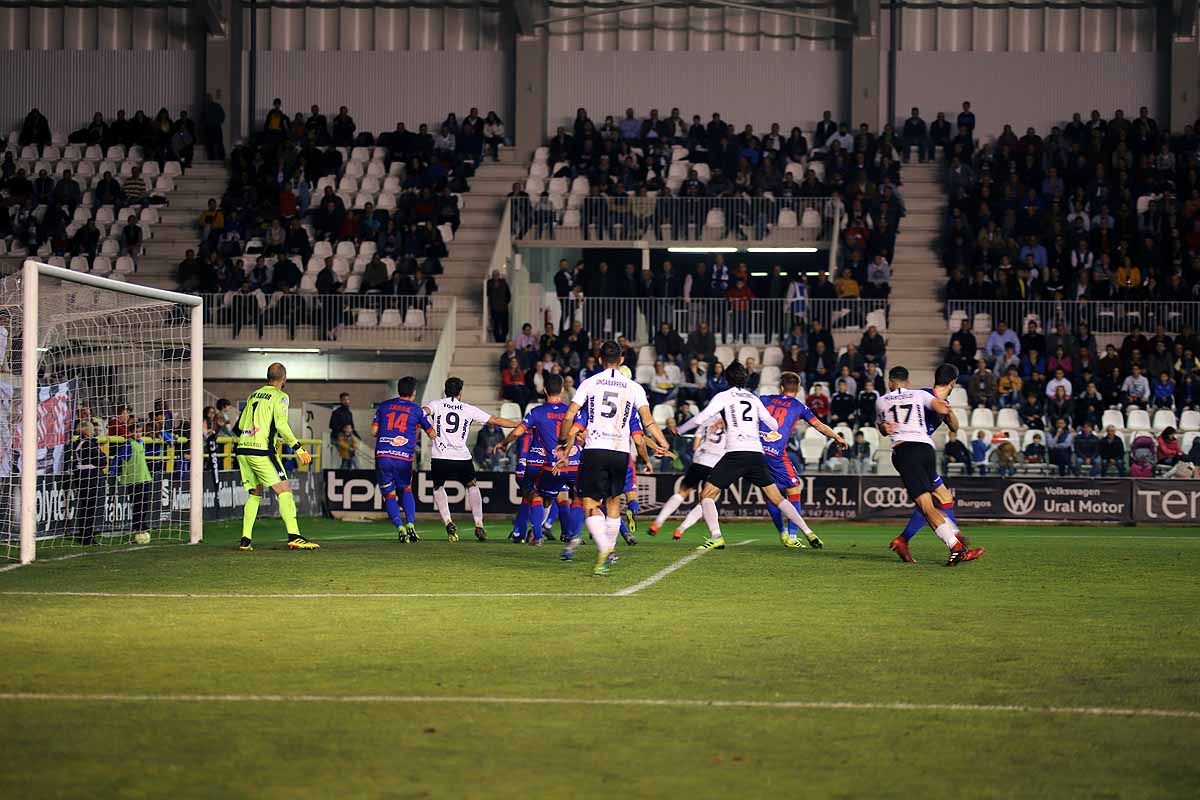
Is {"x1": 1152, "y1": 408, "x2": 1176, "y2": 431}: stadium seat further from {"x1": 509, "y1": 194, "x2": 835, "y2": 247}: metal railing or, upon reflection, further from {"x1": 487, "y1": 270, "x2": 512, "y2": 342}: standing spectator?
{"x1": 487, "y1": 270, "x2": 512, "y2": 342}: standing spectator

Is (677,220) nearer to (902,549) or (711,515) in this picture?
(711,515)

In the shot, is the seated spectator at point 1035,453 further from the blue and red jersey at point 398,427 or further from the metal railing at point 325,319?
the metal railing at point 325,319

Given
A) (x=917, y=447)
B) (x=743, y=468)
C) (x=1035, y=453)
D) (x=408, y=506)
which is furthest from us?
(x=1035, y=453)

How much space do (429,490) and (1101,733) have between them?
20671 mm

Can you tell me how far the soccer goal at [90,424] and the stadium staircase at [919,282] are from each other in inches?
646

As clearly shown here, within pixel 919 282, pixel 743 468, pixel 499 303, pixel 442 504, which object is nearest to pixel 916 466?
pixel 743 468

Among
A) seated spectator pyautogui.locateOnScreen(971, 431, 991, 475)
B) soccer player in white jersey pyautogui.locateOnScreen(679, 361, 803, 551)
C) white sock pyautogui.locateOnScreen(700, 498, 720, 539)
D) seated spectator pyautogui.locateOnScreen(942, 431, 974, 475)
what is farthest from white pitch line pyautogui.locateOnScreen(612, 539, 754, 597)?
seated spectator pyautogui.locateOnScreen(971, 431, 991, 475)

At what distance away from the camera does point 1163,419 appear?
28.5m

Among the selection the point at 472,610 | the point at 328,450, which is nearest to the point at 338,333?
the point at 328,450

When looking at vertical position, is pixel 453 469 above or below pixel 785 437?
below

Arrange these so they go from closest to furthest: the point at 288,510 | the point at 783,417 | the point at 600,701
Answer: the point at 600,701 → the point at 288,510 → the point at 783,417

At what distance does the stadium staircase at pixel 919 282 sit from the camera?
32.6 meters

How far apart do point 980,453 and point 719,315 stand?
7.93 meters

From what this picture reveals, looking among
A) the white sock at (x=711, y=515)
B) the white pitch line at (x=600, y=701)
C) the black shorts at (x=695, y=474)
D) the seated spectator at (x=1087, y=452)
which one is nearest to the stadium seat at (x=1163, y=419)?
the seated spectator at (x=1087, y=452)
